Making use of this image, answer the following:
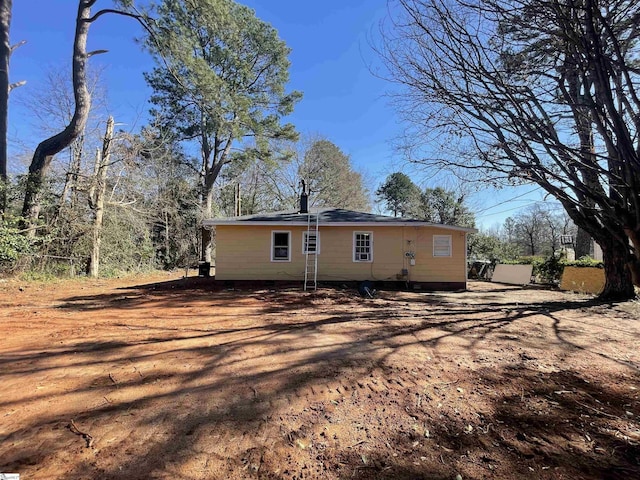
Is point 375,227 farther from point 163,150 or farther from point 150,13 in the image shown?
point 163,150

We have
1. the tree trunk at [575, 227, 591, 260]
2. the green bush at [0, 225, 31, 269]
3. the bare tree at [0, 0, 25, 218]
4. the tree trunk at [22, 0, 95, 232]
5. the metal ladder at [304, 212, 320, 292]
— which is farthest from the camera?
the tree trunk at [575, 227, 591, 260]

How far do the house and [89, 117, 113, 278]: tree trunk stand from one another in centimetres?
608

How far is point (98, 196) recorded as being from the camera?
14.0 metres

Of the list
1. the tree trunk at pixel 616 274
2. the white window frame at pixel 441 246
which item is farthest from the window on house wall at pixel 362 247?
the tree trunk at pixel 616 274

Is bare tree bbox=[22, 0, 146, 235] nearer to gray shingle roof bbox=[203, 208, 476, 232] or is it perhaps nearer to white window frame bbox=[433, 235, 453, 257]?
gray shingle roof bbox=[203, 208, 476, 232]

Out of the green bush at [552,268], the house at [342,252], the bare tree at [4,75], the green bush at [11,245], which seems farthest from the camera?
the green bush at [552,268]

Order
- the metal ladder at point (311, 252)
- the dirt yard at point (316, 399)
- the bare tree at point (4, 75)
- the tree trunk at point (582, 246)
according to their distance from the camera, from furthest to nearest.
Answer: the tree trunk at point (582, 246) → the metal ladder at point (311, 252) → the bare tree at point (4, 75) → the dirt yard at point (316, 399)

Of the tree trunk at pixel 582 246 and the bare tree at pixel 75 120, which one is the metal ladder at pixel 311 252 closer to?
the bare tree at pixel 75 120

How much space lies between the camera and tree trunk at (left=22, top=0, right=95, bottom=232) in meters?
11.5

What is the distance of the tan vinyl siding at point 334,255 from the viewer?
1190cm

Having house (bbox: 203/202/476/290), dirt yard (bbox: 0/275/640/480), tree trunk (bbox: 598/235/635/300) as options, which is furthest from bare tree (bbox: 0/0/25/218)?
tree trunk (bbox: 598/235/635/300)

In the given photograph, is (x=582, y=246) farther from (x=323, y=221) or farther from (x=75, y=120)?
(x=75, y=120)

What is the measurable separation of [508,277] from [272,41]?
62.6 ft

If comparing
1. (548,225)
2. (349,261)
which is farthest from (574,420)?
(548,225)
